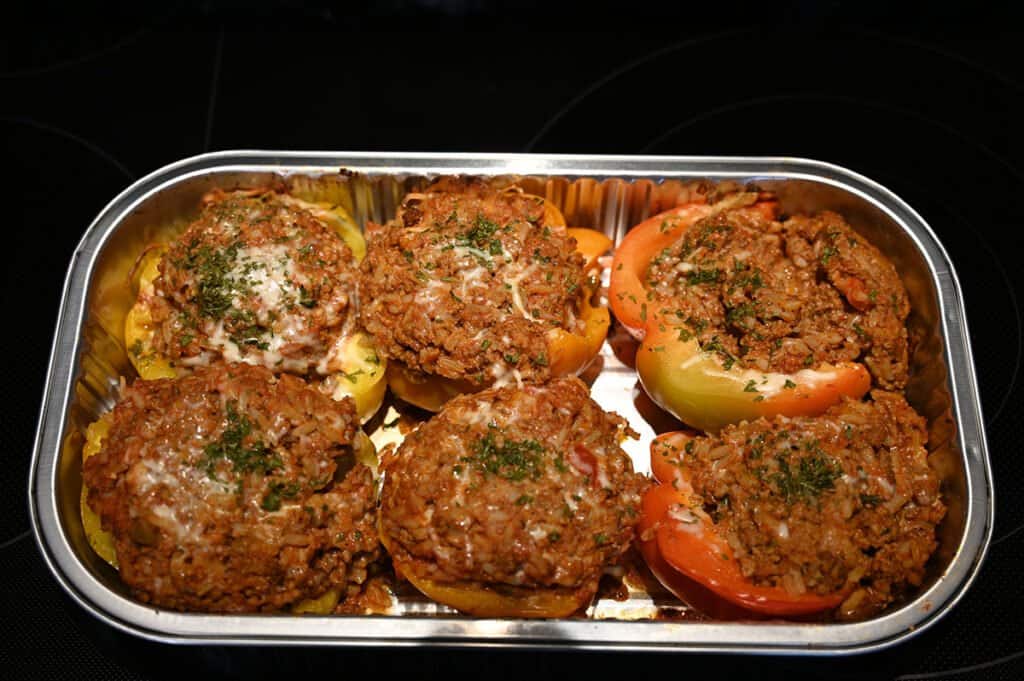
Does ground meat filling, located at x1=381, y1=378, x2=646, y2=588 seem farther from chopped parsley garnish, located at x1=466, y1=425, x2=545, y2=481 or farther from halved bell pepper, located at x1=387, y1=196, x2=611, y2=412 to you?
halved bell pepper, located at x1=387, y1=196, x2=611, y2=412

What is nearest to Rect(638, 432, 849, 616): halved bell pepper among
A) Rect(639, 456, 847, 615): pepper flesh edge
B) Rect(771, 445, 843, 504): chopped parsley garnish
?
Rect(639, 456, 847, 615): pepper flesh edge

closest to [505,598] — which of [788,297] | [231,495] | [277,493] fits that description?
[277,493]

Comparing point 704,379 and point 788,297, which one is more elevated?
point 788,297

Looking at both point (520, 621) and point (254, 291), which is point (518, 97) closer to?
point (254, 291)

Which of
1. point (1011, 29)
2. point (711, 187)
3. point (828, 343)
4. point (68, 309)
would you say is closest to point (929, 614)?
point (828, 343)

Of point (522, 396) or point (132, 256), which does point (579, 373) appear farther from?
point (132, 256)
